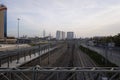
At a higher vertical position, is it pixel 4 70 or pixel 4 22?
pixel 4 22

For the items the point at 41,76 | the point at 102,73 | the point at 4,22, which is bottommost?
the point at 41,76

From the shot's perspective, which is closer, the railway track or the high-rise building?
the railway track

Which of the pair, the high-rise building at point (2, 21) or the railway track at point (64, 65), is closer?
the railway track at point (64, 65)

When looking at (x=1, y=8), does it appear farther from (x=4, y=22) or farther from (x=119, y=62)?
(x=119, y=62)

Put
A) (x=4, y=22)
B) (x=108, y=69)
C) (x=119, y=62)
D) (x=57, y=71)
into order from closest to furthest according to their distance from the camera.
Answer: (x=57, y=71), (x=108, y=69), (x=119, y=62), (x=4, y=22)

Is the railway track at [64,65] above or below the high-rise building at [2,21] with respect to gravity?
below

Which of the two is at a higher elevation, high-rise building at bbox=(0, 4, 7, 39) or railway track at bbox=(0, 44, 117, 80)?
high-rise building at bbox=(0, 4, 7, 39)

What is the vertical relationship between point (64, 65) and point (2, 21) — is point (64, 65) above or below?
below

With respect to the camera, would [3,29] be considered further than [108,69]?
Yes

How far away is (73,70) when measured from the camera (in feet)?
46.2

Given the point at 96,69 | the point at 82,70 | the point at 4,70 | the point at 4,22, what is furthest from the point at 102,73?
the point at 4,22

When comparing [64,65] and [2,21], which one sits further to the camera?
[2,21]

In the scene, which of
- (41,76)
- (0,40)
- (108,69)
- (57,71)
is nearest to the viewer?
(57,71)

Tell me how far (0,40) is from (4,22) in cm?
1784
